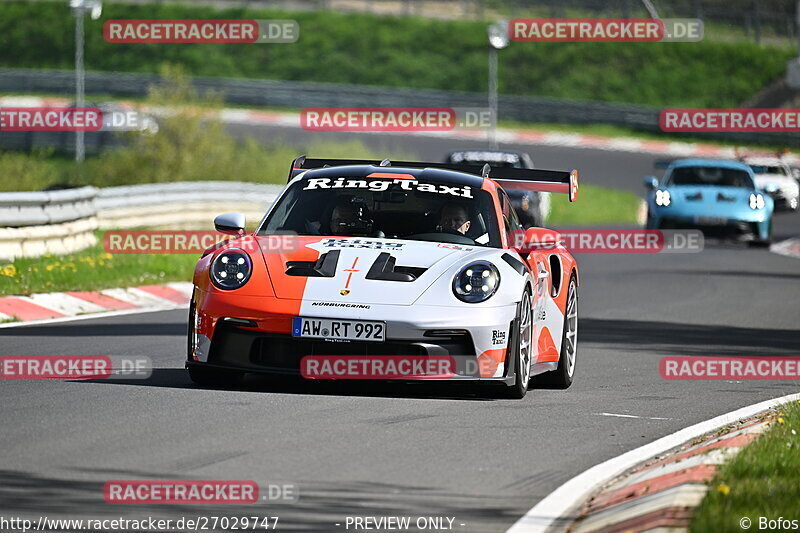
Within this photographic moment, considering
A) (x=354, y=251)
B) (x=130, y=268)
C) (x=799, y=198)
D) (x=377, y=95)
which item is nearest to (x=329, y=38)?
(x=377, y=95)

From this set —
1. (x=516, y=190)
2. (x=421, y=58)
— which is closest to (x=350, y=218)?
(x=516, y=190)

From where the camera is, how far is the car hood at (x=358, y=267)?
30.7 ft

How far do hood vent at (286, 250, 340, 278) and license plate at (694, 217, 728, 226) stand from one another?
18.1 metres

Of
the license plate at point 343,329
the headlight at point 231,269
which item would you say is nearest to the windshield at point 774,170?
the headlight at point 231,269

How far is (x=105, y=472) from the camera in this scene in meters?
7.09

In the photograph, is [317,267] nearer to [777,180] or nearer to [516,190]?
[516,190]

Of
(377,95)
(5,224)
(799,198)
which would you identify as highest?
(377,95)

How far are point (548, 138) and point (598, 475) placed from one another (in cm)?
4537

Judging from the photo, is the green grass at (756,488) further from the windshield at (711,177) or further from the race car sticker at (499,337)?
the windshield at (711,177)

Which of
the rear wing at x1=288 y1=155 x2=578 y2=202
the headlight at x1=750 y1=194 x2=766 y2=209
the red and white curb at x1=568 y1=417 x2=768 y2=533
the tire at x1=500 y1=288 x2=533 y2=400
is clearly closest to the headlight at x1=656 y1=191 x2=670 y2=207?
the headlight at x1=750 y1=194 x2=766 y2=209

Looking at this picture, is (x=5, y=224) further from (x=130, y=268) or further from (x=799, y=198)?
(x=799, y=198)

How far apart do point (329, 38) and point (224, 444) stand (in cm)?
6264

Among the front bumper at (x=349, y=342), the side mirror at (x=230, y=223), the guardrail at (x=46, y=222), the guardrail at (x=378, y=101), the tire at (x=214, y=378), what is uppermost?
the guardrail at (x=378, y=101)

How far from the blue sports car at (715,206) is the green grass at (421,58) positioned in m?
38.5
